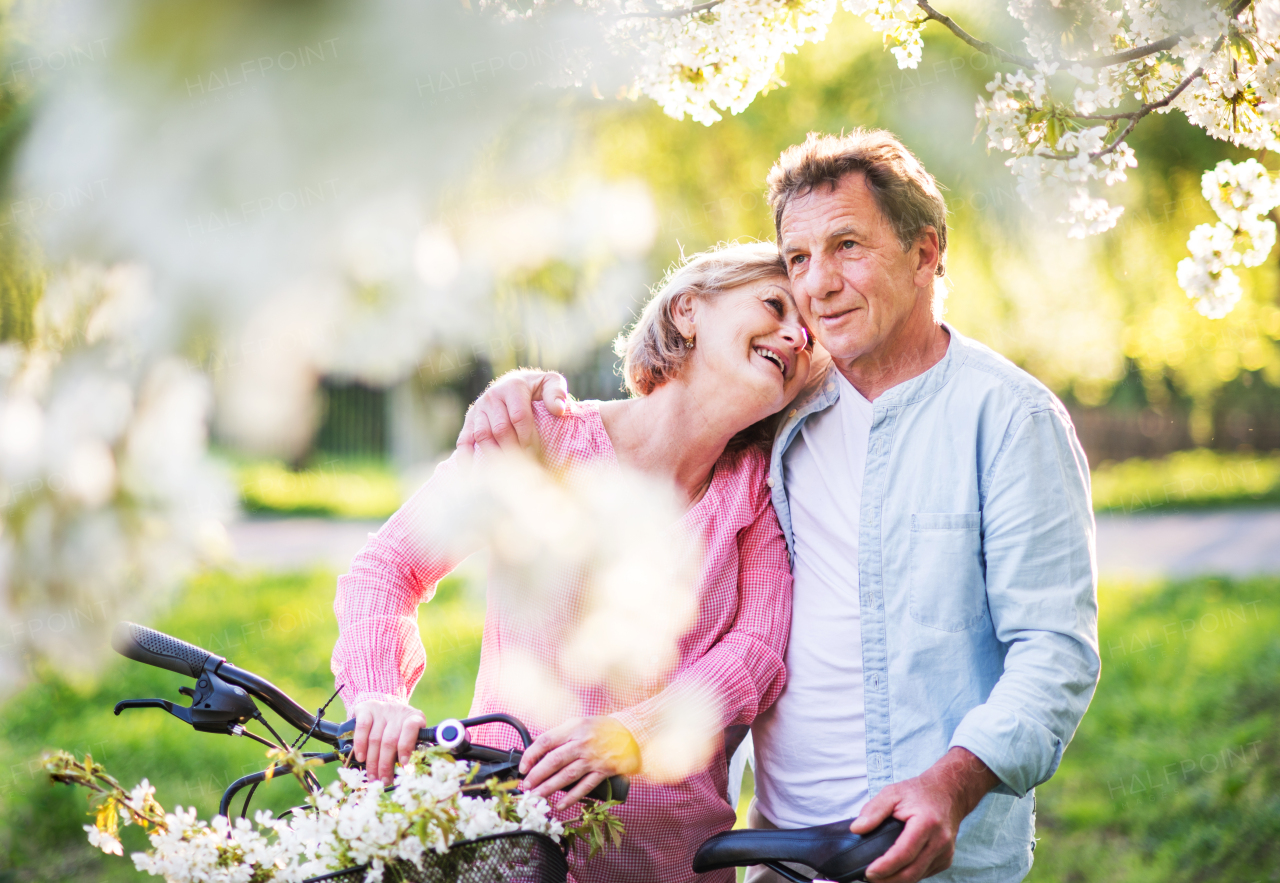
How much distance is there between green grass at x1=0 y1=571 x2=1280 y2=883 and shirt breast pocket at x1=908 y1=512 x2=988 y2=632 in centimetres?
280

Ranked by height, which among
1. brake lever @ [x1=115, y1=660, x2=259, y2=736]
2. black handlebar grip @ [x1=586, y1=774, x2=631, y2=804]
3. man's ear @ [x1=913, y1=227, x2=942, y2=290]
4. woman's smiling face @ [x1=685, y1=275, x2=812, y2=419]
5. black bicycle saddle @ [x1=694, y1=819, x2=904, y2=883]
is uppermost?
man's ear @ [x1=913, y1=227, x2=942, y2=290]

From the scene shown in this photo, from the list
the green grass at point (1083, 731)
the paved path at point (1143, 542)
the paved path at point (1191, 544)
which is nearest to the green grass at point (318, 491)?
the paved path at point (1143, 542)

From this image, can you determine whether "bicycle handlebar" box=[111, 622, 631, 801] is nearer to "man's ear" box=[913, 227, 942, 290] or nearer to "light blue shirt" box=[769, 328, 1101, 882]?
"light blue shirt" box=[769, 328, 1101, 882]

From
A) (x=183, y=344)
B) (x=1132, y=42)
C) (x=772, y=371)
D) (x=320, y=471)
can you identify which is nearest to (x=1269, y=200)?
(x=1132, y=42)

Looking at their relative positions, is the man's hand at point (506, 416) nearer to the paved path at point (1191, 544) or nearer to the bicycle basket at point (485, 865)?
the bicycle basket at point (485, 865)

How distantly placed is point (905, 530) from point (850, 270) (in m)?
0.46

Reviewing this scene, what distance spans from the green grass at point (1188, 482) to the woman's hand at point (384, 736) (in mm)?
9710

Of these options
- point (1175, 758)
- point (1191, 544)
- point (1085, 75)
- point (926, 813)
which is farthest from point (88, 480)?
point (1191, 544)

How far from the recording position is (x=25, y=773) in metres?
4.49

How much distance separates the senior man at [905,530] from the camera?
63.9 inches

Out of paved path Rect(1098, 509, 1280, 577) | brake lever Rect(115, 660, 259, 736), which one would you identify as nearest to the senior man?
brake lever Rect(115, 660, 259, 736)

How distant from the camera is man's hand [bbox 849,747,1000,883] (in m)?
1.43

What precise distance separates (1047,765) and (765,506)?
668mm

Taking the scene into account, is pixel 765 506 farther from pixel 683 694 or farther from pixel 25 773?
pixel 25 773
